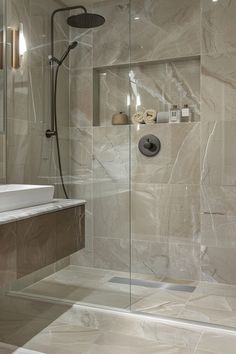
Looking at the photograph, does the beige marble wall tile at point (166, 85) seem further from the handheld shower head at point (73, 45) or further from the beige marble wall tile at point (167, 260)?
the beige marble wall tile at point (167, 260)

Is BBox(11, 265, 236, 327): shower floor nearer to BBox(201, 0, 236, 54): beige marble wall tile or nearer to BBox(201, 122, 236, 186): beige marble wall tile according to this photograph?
BBox(201, 122, 236, 186): beige marble wall tile

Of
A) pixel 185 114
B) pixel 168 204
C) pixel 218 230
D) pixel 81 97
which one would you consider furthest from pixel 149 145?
pixel 218 230

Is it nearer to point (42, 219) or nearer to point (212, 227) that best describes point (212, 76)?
point (212, 227)

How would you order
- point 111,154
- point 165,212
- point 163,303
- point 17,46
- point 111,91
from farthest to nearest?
point 165,212 < point 111,91 < point 111,154 < point 17,46 < point 163,303

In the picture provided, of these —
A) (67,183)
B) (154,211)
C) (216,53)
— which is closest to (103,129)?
(67,183)

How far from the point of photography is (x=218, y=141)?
2963 mm

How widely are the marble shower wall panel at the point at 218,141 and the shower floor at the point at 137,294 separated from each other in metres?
0.28

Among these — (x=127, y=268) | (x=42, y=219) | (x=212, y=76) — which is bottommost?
(x=127, y=268)

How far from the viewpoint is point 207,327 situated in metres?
2.19

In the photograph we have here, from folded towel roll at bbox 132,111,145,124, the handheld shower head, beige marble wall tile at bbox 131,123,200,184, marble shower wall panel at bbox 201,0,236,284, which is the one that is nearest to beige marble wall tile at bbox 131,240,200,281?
marble shower wall panel at bbox 201,0,236,284

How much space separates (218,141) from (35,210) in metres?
1.70

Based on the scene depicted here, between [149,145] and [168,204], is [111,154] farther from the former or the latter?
[168,204]

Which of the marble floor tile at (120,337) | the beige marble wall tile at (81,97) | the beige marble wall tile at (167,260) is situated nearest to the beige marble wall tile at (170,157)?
the beige marble wall tile at (81,97)

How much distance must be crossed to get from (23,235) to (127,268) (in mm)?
1164
